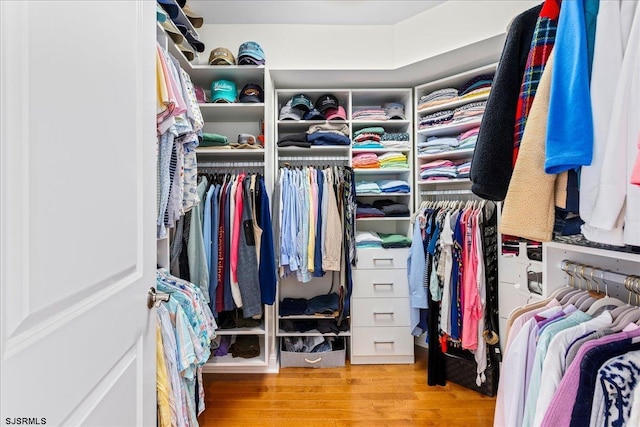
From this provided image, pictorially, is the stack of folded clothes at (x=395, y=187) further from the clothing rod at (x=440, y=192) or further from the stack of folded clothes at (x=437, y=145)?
the stack of folded clothes at (x=437, y=145)

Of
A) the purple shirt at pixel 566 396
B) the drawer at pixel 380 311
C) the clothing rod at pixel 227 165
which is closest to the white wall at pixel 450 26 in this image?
the clothing rod at pixel 227 165

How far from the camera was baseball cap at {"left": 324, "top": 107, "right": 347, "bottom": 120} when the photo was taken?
2416 mm

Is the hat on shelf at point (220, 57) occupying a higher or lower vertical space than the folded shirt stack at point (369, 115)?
higher

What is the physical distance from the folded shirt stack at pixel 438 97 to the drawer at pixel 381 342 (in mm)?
1671

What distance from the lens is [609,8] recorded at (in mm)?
650

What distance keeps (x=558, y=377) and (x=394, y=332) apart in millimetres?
1654

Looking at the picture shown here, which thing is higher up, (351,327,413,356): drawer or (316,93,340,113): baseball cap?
(316,93,340,113): baseball cap

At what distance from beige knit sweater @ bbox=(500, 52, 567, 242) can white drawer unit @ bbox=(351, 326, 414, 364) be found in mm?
1798

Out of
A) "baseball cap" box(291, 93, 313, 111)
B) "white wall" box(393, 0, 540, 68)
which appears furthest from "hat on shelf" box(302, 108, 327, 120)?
"white wall" box(393, 0, 540, 68)

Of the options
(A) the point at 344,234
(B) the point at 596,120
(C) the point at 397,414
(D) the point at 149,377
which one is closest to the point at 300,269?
Result: (A) the point at 344,234

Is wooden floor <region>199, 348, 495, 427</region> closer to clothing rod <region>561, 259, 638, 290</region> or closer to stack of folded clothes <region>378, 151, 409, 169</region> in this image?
clothing rod <region>561, 259, 638, 290</region>

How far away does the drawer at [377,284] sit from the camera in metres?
2.31

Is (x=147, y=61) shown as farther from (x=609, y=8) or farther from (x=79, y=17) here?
(x=609, y=8)

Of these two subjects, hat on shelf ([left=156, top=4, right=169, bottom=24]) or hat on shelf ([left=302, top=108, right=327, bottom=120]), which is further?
hat on shelf ([left=302, top=108, right=327, bottom=120])
